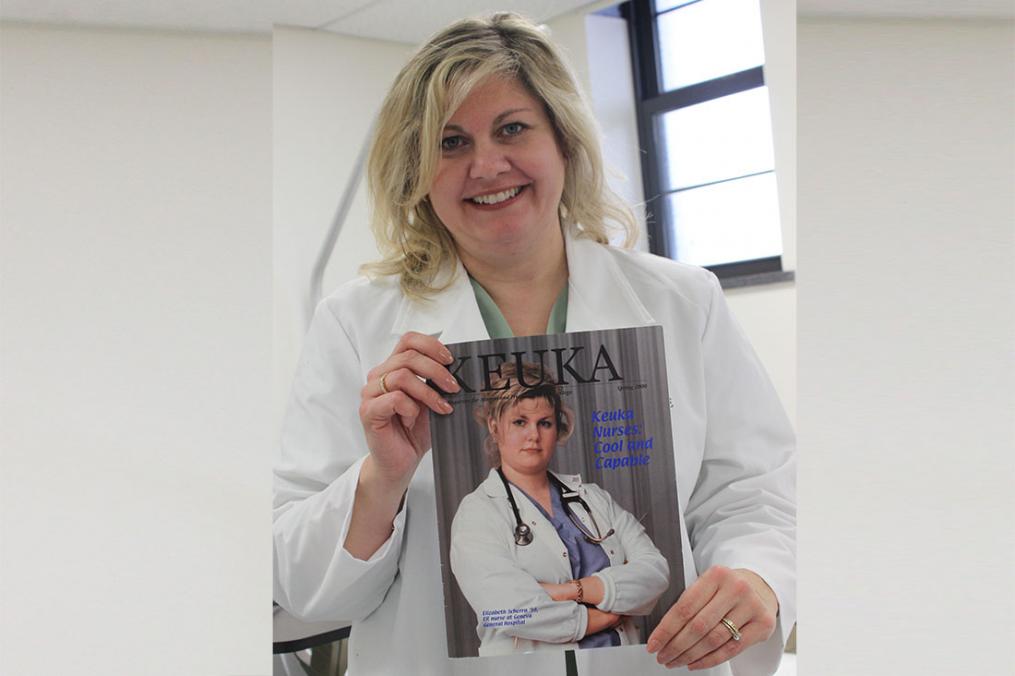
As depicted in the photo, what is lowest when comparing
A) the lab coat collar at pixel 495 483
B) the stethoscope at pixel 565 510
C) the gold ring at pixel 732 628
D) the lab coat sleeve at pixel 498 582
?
the gold ring at pixel 732 628

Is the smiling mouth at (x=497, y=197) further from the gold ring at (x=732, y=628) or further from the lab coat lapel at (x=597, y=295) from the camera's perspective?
the gold ring at (x=732, y=628)

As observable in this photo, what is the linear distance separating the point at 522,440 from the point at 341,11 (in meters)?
0.61

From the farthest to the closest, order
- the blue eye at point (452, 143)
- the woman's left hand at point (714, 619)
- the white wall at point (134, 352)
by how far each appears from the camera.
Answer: the white wall at point (134, 352)
the blue eye at point (452, 143)
the woman's left hand at point (714, 619)

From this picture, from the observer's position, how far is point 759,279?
101cm

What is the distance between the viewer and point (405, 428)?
3.07 feet

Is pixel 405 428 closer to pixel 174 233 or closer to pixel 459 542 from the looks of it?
pixel 459 542

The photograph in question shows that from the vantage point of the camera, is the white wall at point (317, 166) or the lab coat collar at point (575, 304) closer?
the lab coat collar at point (575, 304)

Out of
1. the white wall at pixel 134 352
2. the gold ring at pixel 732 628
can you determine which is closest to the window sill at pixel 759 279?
the gold ring at pixel 732 628

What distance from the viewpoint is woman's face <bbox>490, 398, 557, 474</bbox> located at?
2.98ft

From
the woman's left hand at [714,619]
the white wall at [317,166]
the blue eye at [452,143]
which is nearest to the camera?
the woman's left hand at [714,619]

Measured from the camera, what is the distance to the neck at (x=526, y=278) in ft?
3.29

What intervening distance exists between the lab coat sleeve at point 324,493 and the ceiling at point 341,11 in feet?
1.12

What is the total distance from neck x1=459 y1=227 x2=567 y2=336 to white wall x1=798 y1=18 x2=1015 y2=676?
27 centimetres

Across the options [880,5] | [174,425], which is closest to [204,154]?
[174,425]
